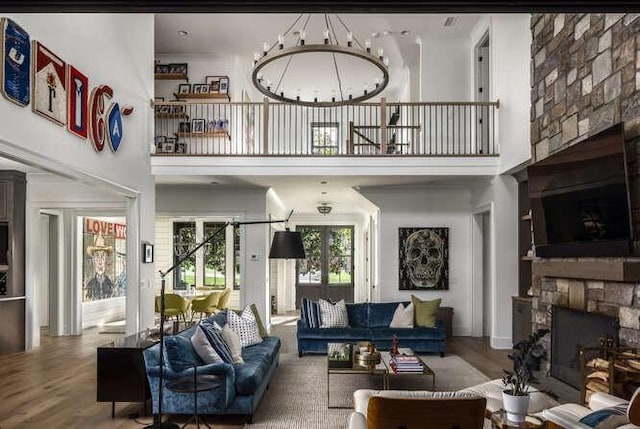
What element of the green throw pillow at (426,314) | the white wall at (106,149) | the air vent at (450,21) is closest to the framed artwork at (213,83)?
the white wall at (106,149)

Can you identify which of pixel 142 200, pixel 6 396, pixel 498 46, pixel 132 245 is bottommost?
pixel 6 396

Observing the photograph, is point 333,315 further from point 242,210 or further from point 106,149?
point 106,149

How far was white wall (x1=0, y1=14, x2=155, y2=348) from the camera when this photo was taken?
4.64 meters

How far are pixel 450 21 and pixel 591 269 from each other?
18.4 feet

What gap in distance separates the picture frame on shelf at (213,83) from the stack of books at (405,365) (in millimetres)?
6484

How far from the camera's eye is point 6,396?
202 inches

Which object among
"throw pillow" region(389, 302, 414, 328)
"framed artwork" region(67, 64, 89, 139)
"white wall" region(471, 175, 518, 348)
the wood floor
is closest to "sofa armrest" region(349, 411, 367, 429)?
the wood floor

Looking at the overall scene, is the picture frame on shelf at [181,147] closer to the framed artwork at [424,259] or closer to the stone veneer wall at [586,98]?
the framed artwork at [424,259]

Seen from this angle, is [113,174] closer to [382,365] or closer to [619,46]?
[382,365]

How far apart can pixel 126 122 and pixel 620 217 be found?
5.94 metres

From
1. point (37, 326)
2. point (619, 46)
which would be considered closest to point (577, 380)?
point (619, 46)

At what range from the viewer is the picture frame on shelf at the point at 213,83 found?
376 inches

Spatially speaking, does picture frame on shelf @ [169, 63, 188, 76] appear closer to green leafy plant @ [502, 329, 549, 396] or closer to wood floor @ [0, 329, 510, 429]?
wood floor @ [0, 329, 510, 429]

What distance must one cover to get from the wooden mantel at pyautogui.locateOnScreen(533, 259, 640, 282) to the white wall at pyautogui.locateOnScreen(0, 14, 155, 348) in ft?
16.3
